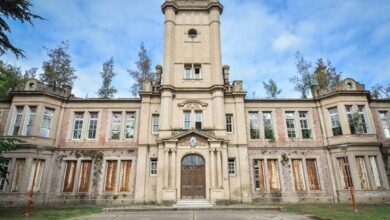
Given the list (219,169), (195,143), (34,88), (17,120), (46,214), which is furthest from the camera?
(34,88)

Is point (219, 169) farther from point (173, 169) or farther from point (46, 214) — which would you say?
point (46, 214)

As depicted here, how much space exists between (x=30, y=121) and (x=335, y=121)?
80.3 ft

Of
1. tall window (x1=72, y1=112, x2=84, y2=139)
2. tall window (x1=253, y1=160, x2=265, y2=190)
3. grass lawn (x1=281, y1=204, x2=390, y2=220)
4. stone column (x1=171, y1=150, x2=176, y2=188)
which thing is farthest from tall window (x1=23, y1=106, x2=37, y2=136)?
grass lawn (x1=281, y1=204, x2=390, y2=220)

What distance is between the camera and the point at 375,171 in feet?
61.2

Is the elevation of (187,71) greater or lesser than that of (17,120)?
greater

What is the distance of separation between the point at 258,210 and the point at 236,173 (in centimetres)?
433

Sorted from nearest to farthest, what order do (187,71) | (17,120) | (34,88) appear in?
(17,120) < (34,88) < (187,71)

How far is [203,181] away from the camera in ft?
58.4

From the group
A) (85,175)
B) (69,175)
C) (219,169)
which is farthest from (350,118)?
(69,175)

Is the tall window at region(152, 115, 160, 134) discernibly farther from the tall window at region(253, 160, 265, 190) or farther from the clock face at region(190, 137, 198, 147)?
the tall window at region(253, 160, 265, 190)

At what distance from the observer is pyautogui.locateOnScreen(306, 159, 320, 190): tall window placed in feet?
63.6

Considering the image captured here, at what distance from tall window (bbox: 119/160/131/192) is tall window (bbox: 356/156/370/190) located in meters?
17.5

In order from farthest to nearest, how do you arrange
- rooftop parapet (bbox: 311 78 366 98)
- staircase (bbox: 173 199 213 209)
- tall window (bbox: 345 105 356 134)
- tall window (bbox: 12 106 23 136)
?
rooftop parapet (bbox: 311 78 366 98), tall window (bbox: 345 105 356 134), tall window (bbox: 12 106 23 136), staircase (bbox: 173 199 213 209)

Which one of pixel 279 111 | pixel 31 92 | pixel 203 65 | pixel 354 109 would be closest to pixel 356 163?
pixel 354 109
